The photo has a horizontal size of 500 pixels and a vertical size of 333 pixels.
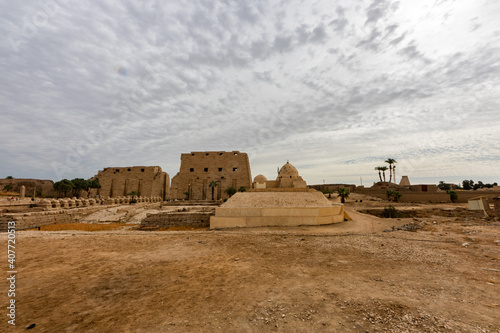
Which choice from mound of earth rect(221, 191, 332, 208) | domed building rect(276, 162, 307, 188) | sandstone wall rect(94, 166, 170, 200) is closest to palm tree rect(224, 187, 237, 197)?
domed building rect(276, 162, 307, 188)

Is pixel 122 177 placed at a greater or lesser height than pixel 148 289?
greater

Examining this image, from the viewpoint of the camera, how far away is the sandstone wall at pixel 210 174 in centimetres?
A: 4441

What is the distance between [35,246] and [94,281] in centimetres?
662

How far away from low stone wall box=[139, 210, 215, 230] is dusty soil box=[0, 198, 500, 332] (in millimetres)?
8836

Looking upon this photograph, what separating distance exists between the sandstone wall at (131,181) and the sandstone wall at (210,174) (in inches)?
175

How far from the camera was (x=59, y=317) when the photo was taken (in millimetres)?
3996

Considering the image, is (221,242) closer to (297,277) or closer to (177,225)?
(297,277)

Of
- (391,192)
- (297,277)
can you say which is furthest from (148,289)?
(391,192)

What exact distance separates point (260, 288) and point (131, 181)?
48.6m

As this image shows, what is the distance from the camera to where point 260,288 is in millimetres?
5121

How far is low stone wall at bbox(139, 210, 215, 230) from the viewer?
18.2 meters

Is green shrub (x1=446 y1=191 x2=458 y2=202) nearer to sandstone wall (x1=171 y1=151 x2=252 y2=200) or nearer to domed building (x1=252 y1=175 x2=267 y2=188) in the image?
domed building (x1=252 y1=175 x2=267 y2=188)

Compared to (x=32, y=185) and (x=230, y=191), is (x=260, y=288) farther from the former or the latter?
(x=32, y=185)

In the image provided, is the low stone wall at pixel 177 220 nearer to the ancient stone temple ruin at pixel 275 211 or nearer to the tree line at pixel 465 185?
the ancient stone temple ruin at pixel 275 211
